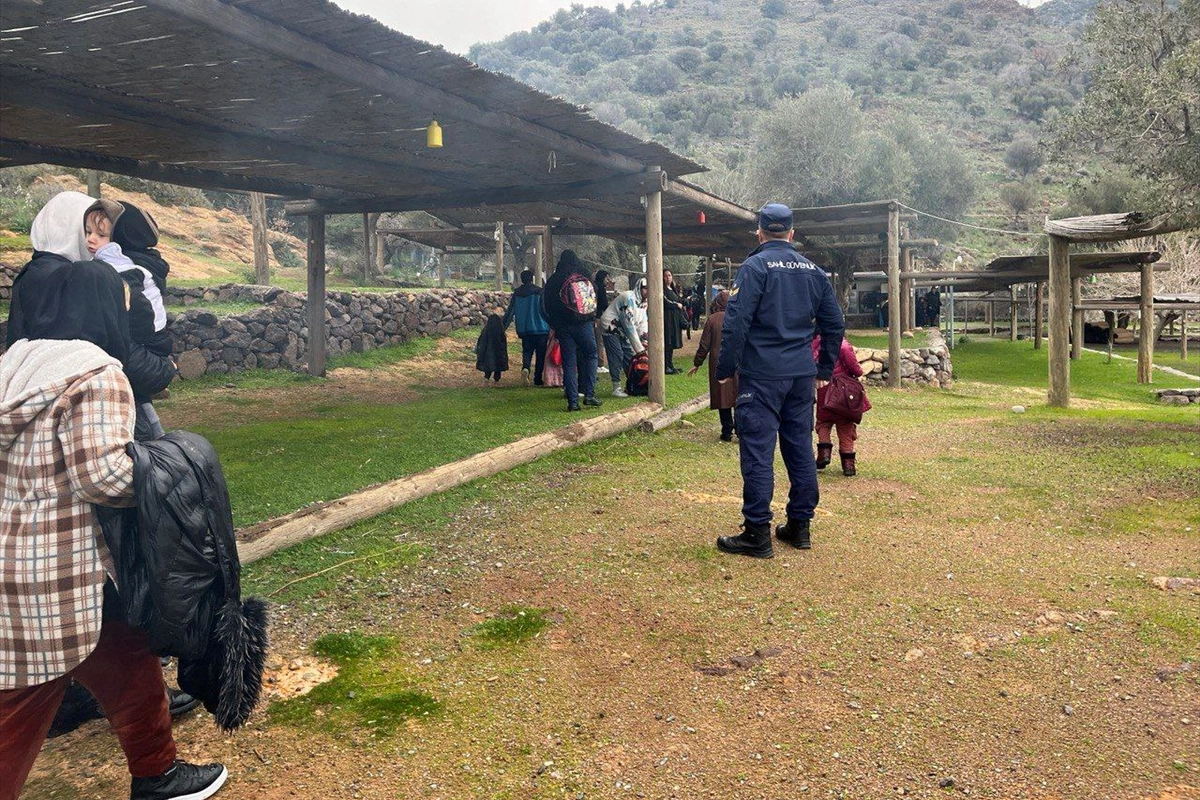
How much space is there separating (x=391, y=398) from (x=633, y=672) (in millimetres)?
8674

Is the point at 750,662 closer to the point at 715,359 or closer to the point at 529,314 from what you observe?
the point at 715,359

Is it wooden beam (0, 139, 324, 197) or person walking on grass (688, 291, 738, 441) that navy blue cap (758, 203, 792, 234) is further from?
wooden beam (0, 139, 324, 197)

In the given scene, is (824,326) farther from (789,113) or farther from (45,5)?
(789,113)

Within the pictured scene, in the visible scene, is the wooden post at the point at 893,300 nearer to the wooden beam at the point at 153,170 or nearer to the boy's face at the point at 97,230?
the wooden beam at the point at 153,170

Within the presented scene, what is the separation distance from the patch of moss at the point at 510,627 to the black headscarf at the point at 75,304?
1.93 metres

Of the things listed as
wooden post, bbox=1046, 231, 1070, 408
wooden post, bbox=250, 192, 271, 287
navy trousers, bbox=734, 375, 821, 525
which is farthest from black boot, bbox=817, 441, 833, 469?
wooden post, bbox=250, 192, 271, 287

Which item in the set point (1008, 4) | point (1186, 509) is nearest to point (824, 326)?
point (1186, 509)

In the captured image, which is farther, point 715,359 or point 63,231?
point 715,359

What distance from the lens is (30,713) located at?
6.95 ft

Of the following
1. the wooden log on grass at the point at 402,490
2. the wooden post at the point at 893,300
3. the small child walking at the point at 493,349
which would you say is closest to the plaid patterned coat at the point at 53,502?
the wooden log on grass at the point at 402,490

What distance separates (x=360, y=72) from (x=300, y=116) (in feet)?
5.71

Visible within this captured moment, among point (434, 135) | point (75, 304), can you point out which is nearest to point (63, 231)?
point (75, 304)

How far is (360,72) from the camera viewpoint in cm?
573

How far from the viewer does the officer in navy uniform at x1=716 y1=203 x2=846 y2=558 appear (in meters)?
4.70
